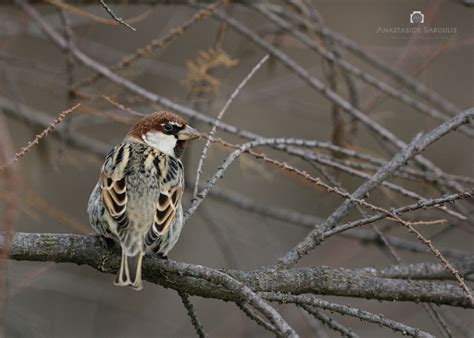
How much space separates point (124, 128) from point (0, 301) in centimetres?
692

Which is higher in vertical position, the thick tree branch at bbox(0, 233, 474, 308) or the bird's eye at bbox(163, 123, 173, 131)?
the bird's eye at bbox(163, 123, 173, 131)

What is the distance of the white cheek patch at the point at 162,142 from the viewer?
4465mm

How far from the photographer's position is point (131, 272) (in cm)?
331

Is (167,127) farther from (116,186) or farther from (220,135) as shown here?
(220,135)

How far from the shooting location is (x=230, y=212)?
838 centimetres

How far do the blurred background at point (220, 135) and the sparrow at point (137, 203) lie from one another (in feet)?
3.20

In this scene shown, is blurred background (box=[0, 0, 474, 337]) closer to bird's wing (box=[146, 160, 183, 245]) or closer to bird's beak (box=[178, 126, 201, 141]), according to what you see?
bird's beak (box=[178, 126, 201, 141])

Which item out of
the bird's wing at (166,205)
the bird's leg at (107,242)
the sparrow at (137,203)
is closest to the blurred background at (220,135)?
the sparrow at (137,203)

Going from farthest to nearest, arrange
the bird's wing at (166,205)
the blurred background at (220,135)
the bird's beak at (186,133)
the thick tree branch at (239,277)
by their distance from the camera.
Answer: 1. the blurred background at (220,135)
2. the bird's beak at (186,133)
3. the bird's wing at (166,205)
4. the thick tree branch at (239,277)

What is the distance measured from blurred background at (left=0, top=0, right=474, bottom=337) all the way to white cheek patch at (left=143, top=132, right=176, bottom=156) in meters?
0.57

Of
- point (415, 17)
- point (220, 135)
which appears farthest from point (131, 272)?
point (220, 135)

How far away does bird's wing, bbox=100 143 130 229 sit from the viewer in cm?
367

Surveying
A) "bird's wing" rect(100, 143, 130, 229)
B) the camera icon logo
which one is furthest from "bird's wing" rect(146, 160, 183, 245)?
the camera icon logo

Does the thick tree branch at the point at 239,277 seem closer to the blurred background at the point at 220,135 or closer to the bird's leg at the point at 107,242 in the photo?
the bird's leg at the point at 107,242
